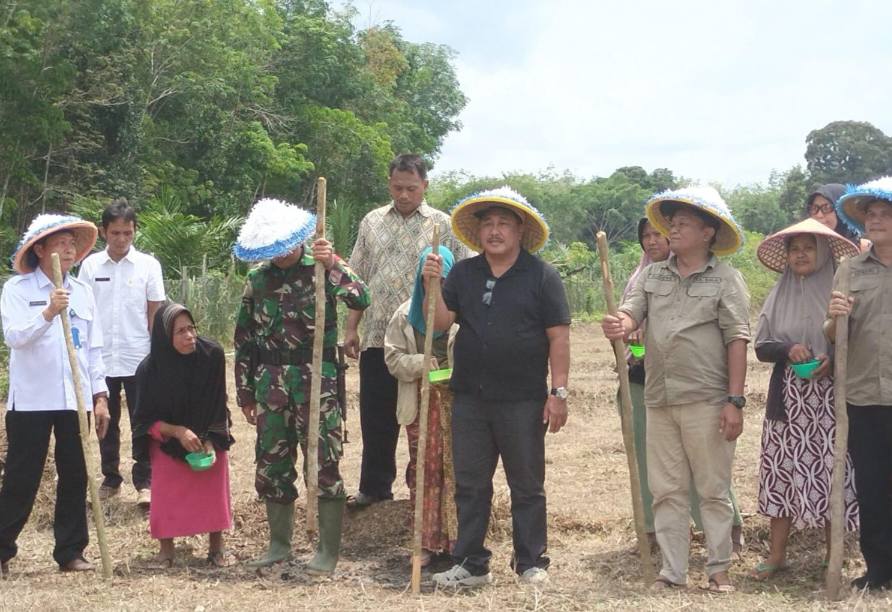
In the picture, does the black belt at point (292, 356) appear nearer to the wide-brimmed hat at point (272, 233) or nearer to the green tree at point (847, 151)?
the wide-brimmed hat at point (272, 233)

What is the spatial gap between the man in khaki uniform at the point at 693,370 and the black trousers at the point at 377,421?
1.73 meters

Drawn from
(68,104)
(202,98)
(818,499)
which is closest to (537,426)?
(818,499)

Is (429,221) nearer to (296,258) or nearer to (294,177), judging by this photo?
(296,258)

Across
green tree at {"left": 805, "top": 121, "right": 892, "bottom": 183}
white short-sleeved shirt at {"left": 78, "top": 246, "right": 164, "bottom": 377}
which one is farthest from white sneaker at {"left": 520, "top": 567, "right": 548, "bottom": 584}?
green tree at {"left": 805, "top": 121, "right": 892, "bottom": 183}

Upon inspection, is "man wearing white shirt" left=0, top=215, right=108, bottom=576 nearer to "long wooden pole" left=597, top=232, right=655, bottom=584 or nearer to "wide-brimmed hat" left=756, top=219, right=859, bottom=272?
"long wooden pole" left=597, top=232, right=655, bottom=584

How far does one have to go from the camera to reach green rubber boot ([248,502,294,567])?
555cm

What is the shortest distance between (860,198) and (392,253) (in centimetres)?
258

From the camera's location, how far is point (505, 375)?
193 inches

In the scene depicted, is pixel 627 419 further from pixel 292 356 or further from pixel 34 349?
pixel 34 349

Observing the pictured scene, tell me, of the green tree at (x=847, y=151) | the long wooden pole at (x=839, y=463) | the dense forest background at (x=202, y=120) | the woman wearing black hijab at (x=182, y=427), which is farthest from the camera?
the green tree at (x=847, y=151)

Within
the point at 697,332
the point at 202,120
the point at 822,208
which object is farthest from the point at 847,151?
the point at 697,332

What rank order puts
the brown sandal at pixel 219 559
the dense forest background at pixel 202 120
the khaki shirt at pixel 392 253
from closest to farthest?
the brown sandal at pixel 219 559
the khaki shirt at pixel 392 253
the dense forest background at pixel 202 120

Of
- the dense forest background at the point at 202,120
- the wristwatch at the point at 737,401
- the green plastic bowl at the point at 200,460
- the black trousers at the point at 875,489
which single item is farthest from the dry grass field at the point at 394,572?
the dense forest background at the point at 202,120

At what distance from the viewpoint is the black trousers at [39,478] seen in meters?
5.44
